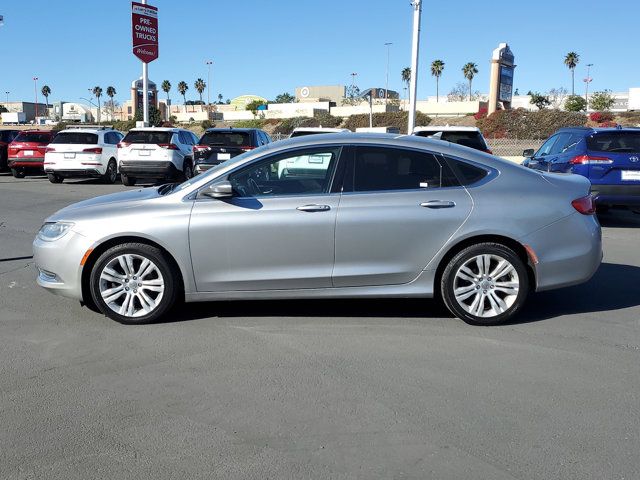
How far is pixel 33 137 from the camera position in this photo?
21.7 meters

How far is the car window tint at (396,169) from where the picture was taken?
570 centimetres

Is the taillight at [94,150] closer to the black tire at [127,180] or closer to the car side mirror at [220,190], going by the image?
the black tire at [127,180]

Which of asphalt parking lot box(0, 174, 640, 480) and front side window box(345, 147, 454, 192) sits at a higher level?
front side window box(345, 147, 454, 192)

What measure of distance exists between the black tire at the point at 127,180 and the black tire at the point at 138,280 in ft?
44.2

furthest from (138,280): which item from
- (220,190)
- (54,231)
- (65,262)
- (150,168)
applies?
(150,168)

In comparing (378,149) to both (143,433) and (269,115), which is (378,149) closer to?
(143,433)

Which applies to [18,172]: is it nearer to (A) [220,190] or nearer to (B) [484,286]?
(A) [220,190]

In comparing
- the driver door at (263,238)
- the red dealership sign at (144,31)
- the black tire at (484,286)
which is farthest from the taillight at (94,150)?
the black tire at (484,286)

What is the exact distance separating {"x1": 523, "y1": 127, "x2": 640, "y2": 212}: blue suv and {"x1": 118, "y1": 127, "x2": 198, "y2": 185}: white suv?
35.7 ft

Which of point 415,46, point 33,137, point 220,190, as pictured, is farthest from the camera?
point 415,46

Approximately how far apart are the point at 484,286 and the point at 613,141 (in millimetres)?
6775

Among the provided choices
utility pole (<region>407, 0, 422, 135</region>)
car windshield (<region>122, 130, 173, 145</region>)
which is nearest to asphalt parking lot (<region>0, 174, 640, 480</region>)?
car windshield (<region>122, 130, 173, 145</region>)

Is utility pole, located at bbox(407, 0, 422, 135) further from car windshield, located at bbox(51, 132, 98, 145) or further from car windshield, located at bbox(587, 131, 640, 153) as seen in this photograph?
car windshield, located at bbox(587, 131, 640, 153)

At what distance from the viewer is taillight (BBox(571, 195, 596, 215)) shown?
5742mm
